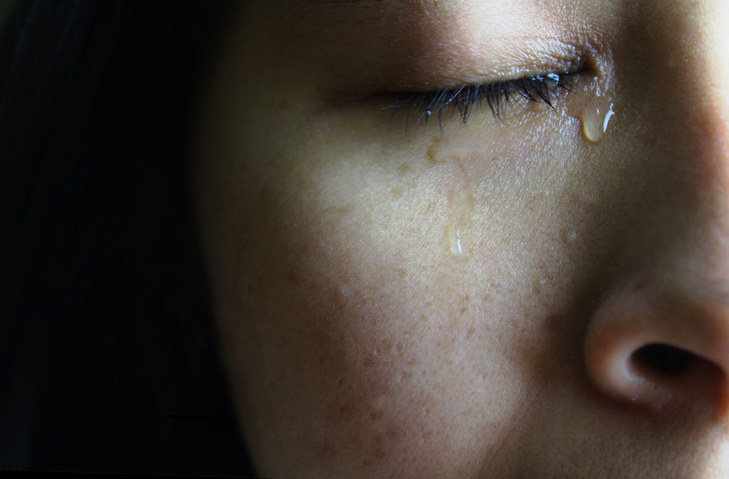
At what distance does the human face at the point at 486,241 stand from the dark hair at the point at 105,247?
0.35 ft

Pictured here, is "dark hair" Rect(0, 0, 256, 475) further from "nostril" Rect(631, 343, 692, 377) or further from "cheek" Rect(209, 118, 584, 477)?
"nostril" Rect(631, 343, 692, 377)

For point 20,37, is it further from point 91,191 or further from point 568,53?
point 568,53

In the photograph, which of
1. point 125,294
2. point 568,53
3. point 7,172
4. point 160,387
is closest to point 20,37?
point 7,172

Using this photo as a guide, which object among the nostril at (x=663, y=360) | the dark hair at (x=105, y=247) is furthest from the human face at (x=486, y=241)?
the dark hair at (x=105, y=247)

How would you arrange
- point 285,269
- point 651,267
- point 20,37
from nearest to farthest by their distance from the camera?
point 651,267
point 285,269
point 20,37

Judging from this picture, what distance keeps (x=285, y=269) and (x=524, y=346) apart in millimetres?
209

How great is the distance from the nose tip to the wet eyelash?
0.55ft

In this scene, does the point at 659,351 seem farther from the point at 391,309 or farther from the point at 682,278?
the point at 391,309

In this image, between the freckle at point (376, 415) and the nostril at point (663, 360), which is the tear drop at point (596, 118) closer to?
the nostril at point (663, 360)

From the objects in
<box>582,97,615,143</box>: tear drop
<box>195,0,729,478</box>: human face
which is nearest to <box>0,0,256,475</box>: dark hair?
<box>195,0,729,478</box>: human face

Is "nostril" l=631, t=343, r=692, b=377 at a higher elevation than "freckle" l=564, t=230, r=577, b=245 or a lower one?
lower

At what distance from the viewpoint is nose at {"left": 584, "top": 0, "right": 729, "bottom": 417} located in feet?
1.29

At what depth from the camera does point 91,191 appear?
647mm

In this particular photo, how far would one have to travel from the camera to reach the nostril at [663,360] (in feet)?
1.32
